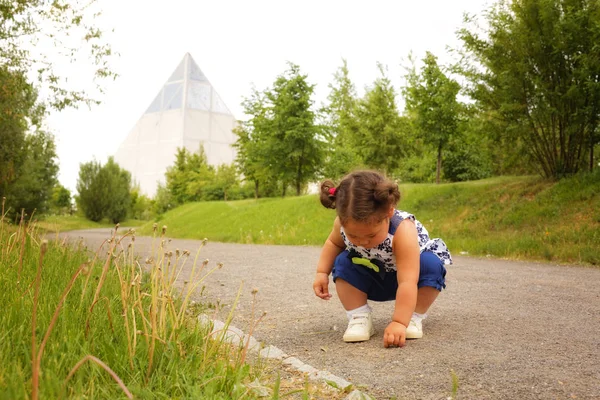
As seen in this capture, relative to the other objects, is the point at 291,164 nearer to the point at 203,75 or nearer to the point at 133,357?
the point at 133,357

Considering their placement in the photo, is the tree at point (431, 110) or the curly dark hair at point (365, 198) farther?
the tree at point (431, 110)

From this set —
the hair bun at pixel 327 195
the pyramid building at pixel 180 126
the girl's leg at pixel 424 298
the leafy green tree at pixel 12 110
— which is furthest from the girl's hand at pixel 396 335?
the pyramid building at pixel 180 126

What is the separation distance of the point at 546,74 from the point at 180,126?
65412 millimetres

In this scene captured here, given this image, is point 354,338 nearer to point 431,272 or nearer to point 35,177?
point 431,272

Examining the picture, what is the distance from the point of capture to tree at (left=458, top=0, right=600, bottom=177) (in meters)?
11.2

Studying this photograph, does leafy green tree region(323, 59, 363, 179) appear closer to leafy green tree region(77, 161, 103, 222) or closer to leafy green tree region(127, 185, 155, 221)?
leafy green tree region(77, 161, 103, 222)

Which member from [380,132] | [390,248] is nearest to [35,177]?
[380,132]

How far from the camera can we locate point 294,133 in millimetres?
22953

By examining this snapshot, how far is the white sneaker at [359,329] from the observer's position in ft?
10.2

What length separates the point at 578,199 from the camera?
10.8 metres

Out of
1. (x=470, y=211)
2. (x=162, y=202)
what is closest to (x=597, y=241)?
(x=470, y=211)

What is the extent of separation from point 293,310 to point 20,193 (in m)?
27.6

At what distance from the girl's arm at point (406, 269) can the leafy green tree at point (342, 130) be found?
56.1ft

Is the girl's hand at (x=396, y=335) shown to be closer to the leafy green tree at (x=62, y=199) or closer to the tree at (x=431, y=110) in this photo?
the tree at (x=431, y=110)
